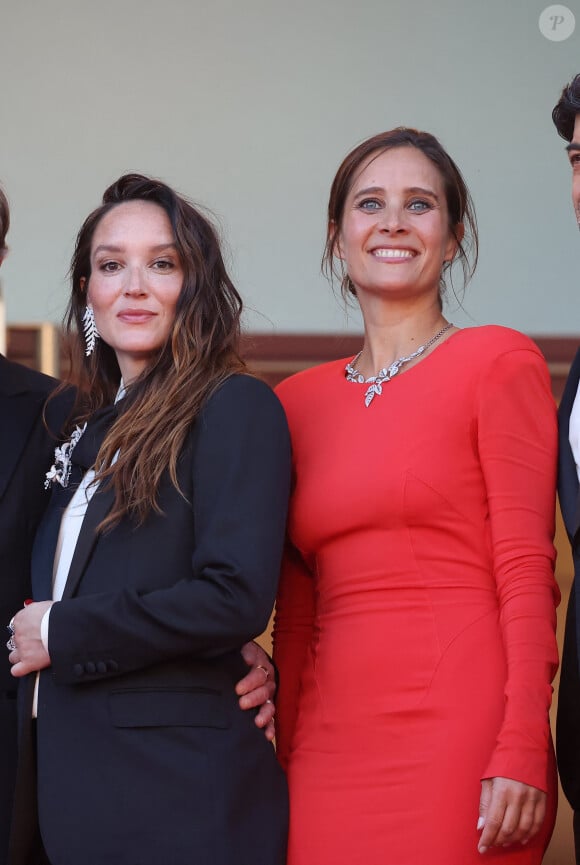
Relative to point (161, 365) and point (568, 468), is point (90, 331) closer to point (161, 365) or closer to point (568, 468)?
point (161, 365)

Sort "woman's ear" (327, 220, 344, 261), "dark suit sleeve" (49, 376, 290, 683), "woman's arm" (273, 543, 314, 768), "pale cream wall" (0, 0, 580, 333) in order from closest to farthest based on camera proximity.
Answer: "dark suit sleeve" (49, 376, 290, 683), "woman's arm" (273, 543, 314, 768), "woman's ear" (327, 220, 344, 261), "pale cream wall" (0, 0, 580, 333)

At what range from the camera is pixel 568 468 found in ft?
6.75

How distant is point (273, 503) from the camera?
198 cm

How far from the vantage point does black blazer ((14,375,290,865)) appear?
6.21 feet

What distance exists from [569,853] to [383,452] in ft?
3.84

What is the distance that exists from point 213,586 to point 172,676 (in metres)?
0.16

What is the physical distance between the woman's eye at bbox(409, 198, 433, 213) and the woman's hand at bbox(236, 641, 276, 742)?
2.71 feet

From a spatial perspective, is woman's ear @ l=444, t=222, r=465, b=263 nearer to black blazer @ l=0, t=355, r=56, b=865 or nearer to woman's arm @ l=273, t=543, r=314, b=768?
woman's arm @ l=273, t=543, r=314, b=768

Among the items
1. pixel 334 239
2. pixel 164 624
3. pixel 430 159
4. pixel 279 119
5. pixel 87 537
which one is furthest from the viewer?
pixel 279 119

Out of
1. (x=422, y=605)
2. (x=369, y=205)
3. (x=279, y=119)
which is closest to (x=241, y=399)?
(x=422, y=605)

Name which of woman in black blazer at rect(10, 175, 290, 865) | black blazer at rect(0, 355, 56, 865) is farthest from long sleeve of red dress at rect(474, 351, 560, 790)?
black blazer at rect(0, 355, 56, 865)

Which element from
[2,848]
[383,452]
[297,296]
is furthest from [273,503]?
[297,296]

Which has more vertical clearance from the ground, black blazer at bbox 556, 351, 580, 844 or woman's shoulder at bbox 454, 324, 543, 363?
woman's shoulder at bbox 454, 324, 543, 363

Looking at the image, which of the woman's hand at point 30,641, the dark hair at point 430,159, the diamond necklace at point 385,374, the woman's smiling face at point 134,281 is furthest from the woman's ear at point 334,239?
the woman's hand at point 30,641
